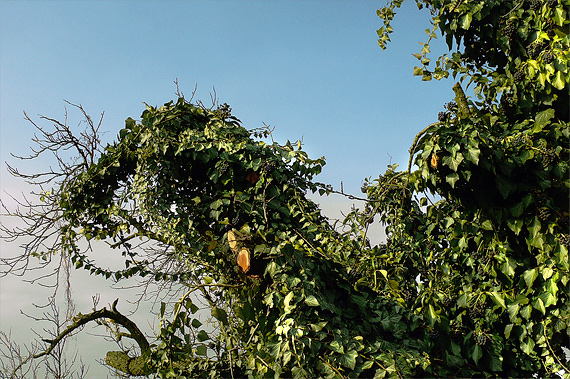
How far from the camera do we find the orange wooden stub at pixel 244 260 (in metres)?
3.22

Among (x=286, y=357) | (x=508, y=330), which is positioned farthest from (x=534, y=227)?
(x=286, y=357)

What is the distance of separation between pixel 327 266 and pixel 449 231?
1336 mm

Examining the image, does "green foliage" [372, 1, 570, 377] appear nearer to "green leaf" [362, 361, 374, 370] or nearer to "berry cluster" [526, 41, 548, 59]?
"berry cluster" [526, 41, 548, 59]

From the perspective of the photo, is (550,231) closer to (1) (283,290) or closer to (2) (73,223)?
(1) (283,290)

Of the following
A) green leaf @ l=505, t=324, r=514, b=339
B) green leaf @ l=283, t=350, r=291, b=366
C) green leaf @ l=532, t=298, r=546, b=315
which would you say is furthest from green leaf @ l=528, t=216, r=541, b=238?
green leaf @ l=283, t=350, r=291, b=366

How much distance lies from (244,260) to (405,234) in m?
1.64

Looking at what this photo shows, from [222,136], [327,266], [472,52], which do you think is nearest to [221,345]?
[327,266]

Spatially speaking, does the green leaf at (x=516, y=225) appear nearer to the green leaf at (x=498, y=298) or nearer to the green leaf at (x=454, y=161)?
the green leaf at (x=498, y=298)

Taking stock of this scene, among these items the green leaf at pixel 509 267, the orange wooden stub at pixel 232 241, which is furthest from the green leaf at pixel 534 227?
the orange wooden stub at pixel 232 241

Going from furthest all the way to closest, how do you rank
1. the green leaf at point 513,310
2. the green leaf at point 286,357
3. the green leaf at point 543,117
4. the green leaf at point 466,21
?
the green leaf at point 466,21
the green leaf at point 543,117
the green leaf at point 513,310
the green leaf at point 286,357

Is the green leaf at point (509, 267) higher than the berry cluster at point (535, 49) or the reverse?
the reverse

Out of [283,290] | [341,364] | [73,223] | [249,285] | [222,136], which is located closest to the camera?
[341,364]

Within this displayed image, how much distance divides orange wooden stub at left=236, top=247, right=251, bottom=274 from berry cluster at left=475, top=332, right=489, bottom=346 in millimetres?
1607

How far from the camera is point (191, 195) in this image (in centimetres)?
389
